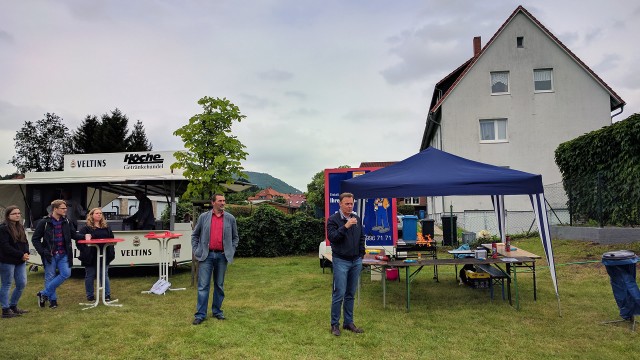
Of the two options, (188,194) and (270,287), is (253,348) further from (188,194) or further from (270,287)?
(188,194)

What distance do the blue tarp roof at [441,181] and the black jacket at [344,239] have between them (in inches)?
60.7

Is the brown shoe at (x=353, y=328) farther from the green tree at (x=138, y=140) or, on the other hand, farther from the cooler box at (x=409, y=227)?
the green tree at (x=138, y=140)

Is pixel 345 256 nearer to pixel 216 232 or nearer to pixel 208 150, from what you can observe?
pixel 216 232

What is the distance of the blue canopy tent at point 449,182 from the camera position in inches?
251

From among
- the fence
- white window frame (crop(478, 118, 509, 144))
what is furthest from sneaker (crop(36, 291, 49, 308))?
white window frame (crop(478, 118, 509, 144))

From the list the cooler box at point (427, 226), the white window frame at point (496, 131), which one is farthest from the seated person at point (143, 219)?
the white window frame at point (496, 131)

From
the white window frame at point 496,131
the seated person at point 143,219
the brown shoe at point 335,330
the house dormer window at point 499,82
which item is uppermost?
the house dormer window at point 499,82

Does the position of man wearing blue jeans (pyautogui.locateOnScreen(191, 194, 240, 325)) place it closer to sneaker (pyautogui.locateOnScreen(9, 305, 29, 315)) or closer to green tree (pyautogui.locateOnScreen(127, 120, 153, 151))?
sneaker (pyautogui.locateOnScreen(9, 305, 29, 315))

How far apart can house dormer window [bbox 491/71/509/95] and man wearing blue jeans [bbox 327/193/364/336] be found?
739 inches

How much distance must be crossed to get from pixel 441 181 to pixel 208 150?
200 inches

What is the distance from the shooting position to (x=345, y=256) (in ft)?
17.8

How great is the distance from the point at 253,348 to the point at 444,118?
19111 millimetres

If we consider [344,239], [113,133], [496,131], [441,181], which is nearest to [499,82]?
[496,131]

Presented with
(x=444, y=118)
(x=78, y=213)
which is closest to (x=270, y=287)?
(x=78, y=213)
